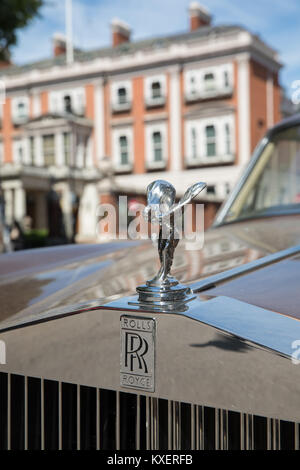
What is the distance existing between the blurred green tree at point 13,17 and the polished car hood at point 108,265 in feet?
28.7

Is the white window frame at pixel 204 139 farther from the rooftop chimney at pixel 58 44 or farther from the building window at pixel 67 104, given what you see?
the rooftop chimney at pixel 58 44

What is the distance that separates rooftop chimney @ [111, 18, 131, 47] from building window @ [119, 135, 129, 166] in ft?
19.6

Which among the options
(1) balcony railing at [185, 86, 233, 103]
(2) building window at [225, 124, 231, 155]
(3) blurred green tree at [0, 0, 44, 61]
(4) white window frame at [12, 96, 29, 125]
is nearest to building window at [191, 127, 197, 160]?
(1) balcony railing at [185, 86, 233, 103]

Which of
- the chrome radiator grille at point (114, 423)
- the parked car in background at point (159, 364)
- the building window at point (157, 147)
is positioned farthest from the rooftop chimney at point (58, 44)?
the chrome radiator grille at point (114, 423)

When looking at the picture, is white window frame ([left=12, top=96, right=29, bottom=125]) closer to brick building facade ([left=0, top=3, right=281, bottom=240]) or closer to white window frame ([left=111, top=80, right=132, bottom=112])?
brick building facade ([left=0, top=3, right=281, bottom=240])

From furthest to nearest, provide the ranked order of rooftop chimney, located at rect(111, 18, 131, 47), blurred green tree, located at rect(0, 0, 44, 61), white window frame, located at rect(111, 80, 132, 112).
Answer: rooftop chimney, located at rect(111, 18, 131, 47) → white window frame, located at rect(111, 80, 132, 112) → blurred green tree, located at rect(0, 0, 44, 61)

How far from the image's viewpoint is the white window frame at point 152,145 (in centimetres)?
2536

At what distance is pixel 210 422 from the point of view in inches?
38.5

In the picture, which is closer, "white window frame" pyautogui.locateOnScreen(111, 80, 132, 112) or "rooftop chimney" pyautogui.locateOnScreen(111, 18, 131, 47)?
"white window frame" pyautogui.locateOnScreen(111, 80, 132, 112)

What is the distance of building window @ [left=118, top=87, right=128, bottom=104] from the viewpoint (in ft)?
86.4

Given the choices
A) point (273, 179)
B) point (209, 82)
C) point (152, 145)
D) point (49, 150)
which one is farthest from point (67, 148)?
point (273, 179)
